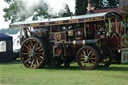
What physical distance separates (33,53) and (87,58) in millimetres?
2385

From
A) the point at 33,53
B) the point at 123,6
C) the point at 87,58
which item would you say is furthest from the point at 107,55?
the point at 33,53

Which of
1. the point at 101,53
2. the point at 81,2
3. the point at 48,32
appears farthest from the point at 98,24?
the point at 81,2

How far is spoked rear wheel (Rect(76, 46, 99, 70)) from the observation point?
→ 10.1 meters

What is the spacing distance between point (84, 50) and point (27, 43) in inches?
105

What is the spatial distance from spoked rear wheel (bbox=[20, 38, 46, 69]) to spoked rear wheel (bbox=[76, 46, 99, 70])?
60.5 inches

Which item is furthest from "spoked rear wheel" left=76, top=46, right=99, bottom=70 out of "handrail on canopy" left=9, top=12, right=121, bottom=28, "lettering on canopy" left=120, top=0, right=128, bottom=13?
"lettering on canopy" left=120, top=0, right=128, bottom=13

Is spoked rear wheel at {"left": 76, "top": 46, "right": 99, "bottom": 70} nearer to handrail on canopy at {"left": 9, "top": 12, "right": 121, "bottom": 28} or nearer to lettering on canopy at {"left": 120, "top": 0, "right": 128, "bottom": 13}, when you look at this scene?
handrail on canopy at {"left": 9, "top": 12, "right": 121, "bottom": 28}

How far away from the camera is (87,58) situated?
1028 cm

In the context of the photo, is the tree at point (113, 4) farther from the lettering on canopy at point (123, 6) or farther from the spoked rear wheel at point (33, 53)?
the spoked rear wheel at point (33, 53)

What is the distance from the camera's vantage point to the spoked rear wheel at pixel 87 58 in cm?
1007

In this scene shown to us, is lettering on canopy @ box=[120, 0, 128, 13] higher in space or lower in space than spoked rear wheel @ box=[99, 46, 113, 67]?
Result: higher

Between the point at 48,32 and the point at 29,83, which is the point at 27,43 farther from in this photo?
the point at 29,83

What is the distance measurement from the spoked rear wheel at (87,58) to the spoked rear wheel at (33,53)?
5.05 ft

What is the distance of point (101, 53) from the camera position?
10523 millimetres
